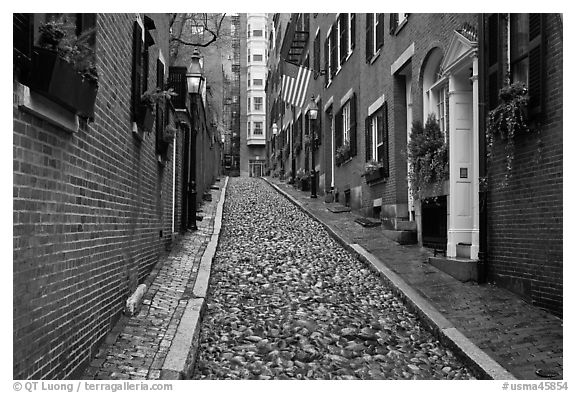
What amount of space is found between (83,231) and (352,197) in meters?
13.0

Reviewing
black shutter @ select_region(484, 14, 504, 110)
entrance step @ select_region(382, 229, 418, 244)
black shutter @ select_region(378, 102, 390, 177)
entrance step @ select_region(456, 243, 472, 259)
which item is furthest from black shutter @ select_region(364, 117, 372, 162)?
black shutter @ select_region(484, 14, 504, 110)

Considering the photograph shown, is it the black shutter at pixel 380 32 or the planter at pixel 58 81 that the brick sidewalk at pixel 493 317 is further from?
the black shutter at pixel 380 32

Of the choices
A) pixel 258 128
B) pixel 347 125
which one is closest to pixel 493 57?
pixel 347 125

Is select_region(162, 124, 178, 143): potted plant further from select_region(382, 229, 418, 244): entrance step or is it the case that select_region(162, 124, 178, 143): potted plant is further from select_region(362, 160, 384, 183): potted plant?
select_region(362, 160, 384, 183): potted plant

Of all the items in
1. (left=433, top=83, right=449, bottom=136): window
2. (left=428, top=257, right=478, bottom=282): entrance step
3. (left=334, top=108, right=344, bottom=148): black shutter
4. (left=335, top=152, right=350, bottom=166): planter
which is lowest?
(left=428, top=257, right=478, bottom=282): entrance step

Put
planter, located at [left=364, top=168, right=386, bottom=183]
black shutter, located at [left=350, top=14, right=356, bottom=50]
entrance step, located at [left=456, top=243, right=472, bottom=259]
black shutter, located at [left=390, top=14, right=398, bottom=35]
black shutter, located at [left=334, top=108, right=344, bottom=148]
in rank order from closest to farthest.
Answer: entrance step, located at [left=456, top=243, right=472, bottom=259]
black shutter, located at [left=390, top=14, right=398, bottom=35]
planter, located at [left=364, top=168, right=386, bottom=183]
black shutter, located at [left=350, top=14, right=356, bottom=50]
black shutter, located at [left=334, top=108, right=344, bottom=148]

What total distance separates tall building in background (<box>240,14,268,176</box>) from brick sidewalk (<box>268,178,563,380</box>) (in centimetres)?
4922

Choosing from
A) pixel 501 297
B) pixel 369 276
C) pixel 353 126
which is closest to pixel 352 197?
pixel 353 126

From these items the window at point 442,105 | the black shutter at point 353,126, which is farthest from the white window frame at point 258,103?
the window at point 442,105

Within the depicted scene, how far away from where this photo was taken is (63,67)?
161 inches

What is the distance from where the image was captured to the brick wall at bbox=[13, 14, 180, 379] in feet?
12.6

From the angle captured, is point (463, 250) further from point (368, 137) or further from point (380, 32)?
point (380, 32)

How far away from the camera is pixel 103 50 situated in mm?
5855
